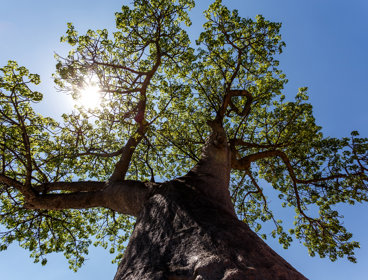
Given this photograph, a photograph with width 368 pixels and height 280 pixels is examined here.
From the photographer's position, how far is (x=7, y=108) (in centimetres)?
629

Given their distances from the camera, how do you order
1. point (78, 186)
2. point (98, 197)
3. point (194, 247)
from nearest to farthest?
point (194, 247), point (98, 197), point (78, 186)

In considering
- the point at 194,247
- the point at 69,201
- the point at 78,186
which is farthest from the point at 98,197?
the point at 194,247

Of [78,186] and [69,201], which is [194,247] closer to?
[69,201]

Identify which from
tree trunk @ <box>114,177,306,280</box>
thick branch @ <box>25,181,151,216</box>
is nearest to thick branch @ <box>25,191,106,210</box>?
thick branch @ <box>25,181,151,216</box>

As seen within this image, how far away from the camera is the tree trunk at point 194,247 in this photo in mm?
2113

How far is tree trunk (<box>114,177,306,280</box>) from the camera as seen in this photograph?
2113 millimetres

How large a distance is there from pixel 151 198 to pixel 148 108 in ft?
16.4

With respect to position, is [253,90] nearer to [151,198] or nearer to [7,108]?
[151,198]

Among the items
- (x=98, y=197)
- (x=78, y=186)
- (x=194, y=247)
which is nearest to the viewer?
(x=194, y=247)

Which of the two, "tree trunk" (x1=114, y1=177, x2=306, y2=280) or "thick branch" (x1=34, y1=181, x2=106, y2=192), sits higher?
"thick branch" (x1=34, y1=181, x2=106, y2=192)

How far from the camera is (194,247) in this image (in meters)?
2.57

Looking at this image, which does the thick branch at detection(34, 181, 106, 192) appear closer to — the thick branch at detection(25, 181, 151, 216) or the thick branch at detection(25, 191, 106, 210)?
the thick branch at detection(25, 181, 151, 216)

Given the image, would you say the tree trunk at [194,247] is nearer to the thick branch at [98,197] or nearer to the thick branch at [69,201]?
the thick branch at [98,197]

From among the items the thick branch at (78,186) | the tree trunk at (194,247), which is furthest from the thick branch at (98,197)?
the tree trunk at (194,247)
